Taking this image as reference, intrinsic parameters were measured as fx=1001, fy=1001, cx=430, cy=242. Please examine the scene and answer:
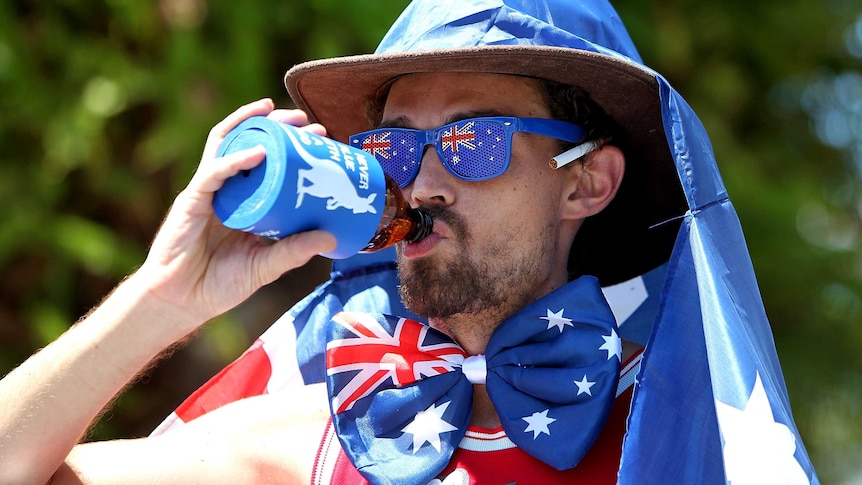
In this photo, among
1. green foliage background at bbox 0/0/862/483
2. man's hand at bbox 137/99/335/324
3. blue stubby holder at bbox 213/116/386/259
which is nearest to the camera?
blue stubby holder at bbox 213/116/386/259

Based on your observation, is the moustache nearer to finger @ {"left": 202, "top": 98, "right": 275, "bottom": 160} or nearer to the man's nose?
the man's nose

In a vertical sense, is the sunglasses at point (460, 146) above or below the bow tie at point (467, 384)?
above

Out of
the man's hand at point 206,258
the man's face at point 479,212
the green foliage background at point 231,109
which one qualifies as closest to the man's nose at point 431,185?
the man's face at point 479,212

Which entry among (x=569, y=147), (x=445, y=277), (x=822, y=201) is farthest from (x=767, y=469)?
(x=822, y=201)

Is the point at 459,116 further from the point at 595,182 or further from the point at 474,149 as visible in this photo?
the point at 595,182

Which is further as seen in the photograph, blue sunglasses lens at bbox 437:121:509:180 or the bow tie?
blue sunglasses lens at bbox 437:121:509:180

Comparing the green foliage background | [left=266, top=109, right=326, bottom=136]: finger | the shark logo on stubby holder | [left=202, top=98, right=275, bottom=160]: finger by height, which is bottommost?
the green foliage background

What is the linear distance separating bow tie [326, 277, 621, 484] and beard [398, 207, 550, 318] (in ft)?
0.29

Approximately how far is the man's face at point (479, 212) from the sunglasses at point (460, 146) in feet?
0.09

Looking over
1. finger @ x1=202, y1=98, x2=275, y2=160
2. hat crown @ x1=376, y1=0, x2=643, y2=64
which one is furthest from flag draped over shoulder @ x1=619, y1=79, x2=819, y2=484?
finger @ x1=202, y1=98, x2=275, y2=160

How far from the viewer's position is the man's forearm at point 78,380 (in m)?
1.94

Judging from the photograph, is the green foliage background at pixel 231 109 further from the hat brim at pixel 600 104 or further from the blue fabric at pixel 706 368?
the blue fabric at pixel 706 368

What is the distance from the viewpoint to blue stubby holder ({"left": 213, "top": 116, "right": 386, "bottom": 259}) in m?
1.65

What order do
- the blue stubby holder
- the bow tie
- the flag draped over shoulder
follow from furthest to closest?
the bow tie
the flag draped over shoulder
the blue stubby holder
